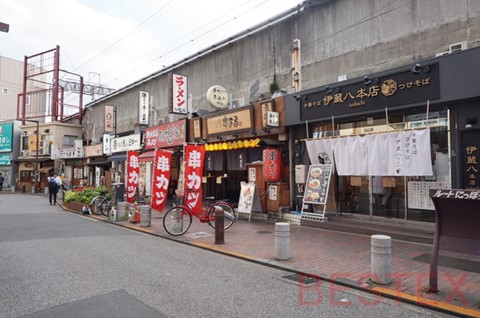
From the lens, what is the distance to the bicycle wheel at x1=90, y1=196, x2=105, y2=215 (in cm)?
1683

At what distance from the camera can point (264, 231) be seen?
37.3ft

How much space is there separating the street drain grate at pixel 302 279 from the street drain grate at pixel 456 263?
259 cm

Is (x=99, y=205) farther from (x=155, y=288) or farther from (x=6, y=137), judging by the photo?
(x=6, y=137)

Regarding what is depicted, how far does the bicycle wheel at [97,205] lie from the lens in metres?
16.8

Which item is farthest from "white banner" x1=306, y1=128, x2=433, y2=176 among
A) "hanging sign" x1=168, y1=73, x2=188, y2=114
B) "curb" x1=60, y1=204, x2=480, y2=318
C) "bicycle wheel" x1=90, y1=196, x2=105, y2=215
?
"bicycle wheel" x1=90, y1=196, x2=105, y2=215

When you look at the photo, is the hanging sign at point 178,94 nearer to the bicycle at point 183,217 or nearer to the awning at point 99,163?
the bicycle at point 183,217

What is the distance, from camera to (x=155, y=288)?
5746 millimetres

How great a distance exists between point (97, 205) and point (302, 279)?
1323cm

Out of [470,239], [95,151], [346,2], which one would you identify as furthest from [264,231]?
[95,151]

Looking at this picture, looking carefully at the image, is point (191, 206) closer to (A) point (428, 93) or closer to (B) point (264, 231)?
(B) point (264, 231)

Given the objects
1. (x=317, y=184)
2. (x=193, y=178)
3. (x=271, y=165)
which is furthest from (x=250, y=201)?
(x=317, y=184)

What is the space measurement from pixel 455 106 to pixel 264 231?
21.5 ft

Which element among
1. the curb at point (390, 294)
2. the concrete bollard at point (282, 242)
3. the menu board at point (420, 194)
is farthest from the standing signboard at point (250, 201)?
the concrete bollard at point (282, 242)

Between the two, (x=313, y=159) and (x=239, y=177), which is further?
(x=239, y=177)
